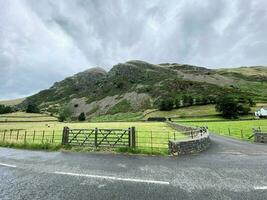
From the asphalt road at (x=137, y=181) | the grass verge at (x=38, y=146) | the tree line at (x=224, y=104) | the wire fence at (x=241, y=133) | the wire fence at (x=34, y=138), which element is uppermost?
the tree line at (x=224, y=104)

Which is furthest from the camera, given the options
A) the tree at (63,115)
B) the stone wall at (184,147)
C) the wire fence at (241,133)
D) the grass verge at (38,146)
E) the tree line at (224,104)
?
the tree at (63,115)

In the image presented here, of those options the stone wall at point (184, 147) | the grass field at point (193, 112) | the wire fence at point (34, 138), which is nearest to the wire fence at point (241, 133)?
the stone wall at point (184, 147)

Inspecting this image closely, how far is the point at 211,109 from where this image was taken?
4550 inches

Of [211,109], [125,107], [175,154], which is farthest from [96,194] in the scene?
[125,107]

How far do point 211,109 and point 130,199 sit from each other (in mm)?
118123

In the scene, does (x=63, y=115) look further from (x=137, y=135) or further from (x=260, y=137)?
(x=260, y=137)

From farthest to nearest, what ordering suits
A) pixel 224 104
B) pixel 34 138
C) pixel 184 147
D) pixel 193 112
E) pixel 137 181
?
pixel 193 112 < pixel 224 104 < pixel 34 138 < pixel 184 147 < pixel 137 181

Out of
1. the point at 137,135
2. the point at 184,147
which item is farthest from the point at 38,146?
the point at 184,147

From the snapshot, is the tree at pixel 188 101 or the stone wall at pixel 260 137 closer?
the stone wall at pixel 260 137

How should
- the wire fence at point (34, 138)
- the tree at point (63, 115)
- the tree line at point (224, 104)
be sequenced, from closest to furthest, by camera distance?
the wire fence at point (34, 138), the tree line at point (224, 104), the tree at point (63, 115)

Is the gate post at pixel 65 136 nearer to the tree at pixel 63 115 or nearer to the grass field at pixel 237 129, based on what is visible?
the grass field at pixel 237 129

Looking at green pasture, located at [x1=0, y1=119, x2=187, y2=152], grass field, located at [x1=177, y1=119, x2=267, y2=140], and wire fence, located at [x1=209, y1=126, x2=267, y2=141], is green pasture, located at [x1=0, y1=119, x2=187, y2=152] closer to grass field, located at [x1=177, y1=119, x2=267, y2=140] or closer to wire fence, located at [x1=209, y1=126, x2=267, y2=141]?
wire fence, located at [x1=209, y1=126, x2=267, y2=141]

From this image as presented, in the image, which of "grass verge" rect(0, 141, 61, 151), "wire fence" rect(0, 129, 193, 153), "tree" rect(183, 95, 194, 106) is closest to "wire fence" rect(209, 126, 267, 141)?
"wire fence" rect(0, 129, 193, 153)

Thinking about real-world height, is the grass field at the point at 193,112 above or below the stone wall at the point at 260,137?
above
